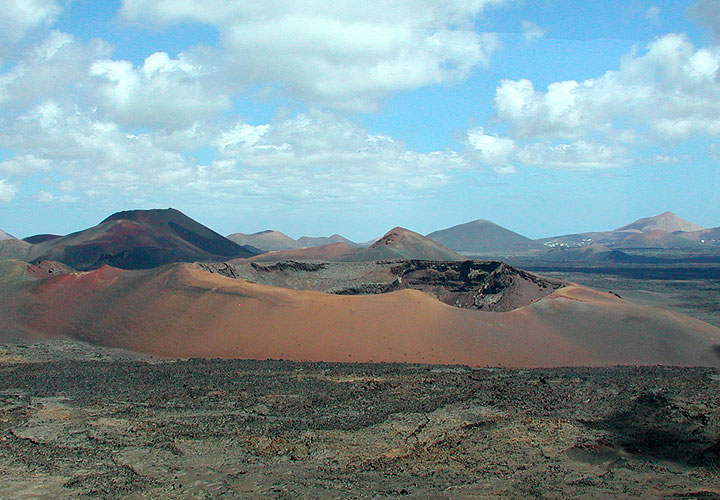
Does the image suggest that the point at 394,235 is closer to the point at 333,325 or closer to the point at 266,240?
the point at 333,325

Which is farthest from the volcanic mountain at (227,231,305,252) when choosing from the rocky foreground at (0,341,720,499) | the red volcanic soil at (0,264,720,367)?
the rocky foreground at (0,341,720,499)

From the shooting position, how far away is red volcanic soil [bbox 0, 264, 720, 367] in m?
22.8

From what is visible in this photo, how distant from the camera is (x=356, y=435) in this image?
12070 mm

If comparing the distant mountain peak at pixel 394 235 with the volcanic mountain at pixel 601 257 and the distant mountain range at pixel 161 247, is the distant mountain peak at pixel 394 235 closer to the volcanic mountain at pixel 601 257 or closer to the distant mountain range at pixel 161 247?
the distant mountain range at pixel 161 247

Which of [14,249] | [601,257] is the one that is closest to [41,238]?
[14,249]

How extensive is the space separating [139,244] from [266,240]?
230ft

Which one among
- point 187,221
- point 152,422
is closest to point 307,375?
point 152,422

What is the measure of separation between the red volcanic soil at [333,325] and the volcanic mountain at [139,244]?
37.2 metres

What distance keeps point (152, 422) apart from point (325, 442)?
3.70 metres

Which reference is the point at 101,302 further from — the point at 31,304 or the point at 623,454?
the point at 623,454

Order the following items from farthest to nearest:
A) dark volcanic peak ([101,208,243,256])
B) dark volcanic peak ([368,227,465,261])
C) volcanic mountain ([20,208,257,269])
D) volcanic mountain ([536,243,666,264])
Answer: volcanic mountain ([536,243,666,264]) < dark volcanic peak ([101,208,243,256]) < volcanic mountain ([20,208,257,269]) < dark volcanic peak ([368,227,465,261])

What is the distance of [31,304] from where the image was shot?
27578 mm

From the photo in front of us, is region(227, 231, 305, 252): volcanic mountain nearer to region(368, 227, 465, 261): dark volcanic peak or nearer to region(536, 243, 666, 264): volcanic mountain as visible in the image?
region(536, 243, 666, 264): volcanic mountain

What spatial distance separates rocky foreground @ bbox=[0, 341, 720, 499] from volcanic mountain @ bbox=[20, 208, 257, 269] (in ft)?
162
